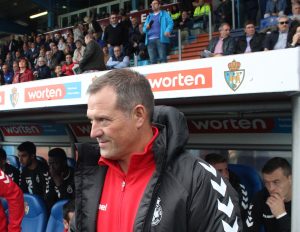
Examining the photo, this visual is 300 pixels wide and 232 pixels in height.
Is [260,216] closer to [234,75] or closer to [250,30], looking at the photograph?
[234,75]

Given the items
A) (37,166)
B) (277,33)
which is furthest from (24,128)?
(277,33)

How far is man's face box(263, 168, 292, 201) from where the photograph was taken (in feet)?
9.48

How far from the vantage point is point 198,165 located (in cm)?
140

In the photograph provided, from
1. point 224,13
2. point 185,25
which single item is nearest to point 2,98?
point 224,13

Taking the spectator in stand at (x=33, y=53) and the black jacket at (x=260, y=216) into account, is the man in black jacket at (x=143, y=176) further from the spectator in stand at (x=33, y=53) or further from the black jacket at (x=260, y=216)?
the spectator in stand at (x=33, y=53)

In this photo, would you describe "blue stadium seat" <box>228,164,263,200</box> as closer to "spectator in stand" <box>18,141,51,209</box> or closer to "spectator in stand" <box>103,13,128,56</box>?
"spectator in stand" <box>18,141,51,209</box>

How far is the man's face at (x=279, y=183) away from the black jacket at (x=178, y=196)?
5.17 ft

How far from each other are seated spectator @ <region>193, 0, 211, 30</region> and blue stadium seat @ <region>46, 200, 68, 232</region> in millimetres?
6639

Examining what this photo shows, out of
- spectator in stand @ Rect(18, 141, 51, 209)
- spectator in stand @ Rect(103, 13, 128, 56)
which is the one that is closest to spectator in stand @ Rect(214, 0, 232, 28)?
spectator in stand @ Rect(103, 13, 128, 56)

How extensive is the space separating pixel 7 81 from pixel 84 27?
3.78 metres

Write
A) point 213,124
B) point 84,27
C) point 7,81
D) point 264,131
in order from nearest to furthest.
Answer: point 264,131
point 213,124
point 7,81
point 84,27

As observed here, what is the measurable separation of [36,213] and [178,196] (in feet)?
11.6

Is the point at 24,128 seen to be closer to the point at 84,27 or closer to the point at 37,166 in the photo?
→ the point at 37,166

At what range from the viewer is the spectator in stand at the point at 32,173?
512 centimetres
